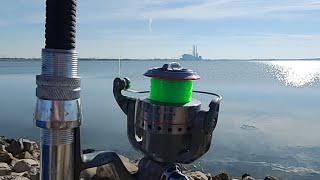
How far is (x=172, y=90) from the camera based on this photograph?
1153 mm

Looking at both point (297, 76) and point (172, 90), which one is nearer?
point (172, 90)

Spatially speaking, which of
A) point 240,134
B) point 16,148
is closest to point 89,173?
point 16,148

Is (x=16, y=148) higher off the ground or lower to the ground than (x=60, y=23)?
lower

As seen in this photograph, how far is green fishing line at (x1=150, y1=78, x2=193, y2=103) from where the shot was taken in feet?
3.78

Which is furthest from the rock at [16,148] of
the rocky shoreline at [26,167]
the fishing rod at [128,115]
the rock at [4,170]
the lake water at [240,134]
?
the fishing rod at [128,115]

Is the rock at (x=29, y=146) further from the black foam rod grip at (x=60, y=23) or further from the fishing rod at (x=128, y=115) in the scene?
the black foam rod grip at (x=60, y=23)

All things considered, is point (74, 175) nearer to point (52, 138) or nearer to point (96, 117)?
point (52, 138)

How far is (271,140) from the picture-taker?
1128 cm

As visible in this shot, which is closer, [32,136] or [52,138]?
[52,138]

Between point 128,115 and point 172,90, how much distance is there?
0.18 m

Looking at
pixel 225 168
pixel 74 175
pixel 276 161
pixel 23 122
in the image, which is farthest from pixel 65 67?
pixel 23 122

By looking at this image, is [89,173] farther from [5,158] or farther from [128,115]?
[5,158]

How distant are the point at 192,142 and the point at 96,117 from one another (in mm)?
10448

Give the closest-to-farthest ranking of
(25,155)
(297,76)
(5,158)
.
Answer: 1. (5,158)
2. (25,155)
3. (297,76)
